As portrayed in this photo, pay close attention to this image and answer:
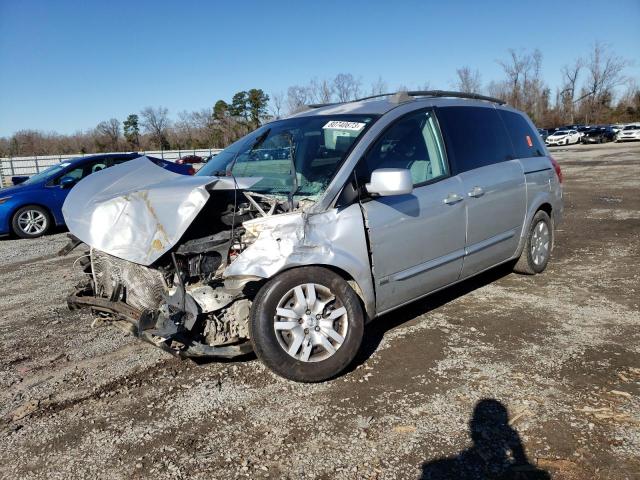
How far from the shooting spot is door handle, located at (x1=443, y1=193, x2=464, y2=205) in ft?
13.2

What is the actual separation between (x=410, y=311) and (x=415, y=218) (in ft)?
3.98

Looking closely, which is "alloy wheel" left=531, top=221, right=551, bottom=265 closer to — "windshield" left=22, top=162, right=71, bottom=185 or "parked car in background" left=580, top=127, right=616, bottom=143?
"windshield" left=22, top=162, right=71, bottom=185

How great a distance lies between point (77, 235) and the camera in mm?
3424

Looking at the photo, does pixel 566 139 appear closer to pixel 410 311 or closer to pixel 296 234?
pixel 410 311

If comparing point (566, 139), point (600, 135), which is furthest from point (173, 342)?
point (566, 139)

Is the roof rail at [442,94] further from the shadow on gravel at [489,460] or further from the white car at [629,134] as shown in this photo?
the white car at [629,134]

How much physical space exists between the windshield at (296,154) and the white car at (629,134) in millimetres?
42782

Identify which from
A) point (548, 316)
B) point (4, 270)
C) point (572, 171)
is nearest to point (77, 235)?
point (548, 316)

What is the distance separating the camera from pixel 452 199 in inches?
160

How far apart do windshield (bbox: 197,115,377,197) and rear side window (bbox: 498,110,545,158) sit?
207 cm

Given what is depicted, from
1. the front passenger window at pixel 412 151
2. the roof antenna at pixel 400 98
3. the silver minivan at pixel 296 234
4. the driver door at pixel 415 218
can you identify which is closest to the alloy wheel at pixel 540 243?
the silver minivan at pixel 296 234

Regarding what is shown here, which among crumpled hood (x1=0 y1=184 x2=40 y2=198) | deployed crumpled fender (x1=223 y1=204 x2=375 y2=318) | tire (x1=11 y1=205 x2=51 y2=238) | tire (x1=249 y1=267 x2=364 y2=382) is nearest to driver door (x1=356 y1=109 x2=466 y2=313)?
deployed crumpled fender (x1=223 y1=204 x2=375 y2=318)

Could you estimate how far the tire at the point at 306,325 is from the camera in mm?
3133

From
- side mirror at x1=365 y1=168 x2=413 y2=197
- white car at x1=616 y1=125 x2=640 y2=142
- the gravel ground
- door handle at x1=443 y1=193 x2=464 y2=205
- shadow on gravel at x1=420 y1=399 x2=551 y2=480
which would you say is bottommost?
shadow on gravel at x1=420 y1=399 x2=551 y2=480
